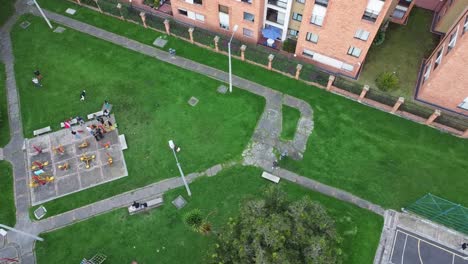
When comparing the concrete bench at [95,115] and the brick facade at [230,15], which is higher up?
the brick facade at [230,15]

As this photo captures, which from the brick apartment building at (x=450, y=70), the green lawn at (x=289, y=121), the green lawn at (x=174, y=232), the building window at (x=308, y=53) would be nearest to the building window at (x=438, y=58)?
the brick apartment building at (x=450, y=70)

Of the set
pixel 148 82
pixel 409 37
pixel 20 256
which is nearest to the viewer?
pixel 20 256

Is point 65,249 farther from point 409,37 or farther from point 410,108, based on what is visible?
point 409,37

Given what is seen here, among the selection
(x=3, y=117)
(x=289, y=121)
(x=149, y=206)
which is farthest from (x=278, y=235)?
(x=3, y=117)

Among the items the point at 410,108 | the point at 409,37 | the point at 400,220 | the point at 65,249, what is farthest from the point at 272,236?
the point at 409,37

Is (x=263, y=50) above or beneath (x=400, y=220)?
above

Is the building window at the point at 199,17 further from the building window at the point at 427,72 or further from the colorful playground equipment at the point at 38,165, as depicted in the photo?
the building window at the point at 427,72
